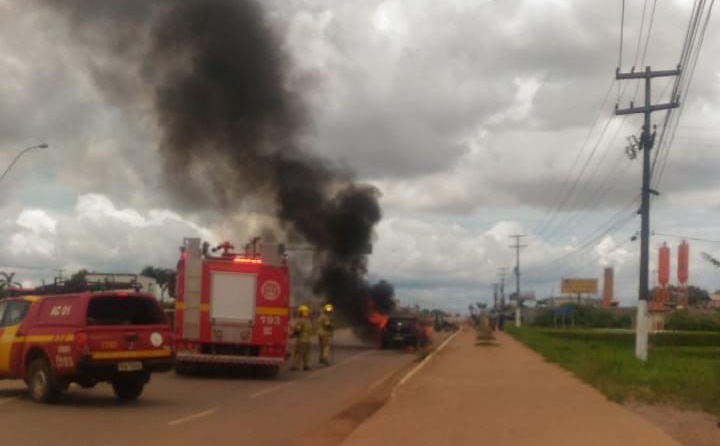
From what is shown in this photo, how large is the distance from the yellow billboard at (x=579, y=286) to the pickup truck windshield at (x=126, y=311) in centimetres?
11988

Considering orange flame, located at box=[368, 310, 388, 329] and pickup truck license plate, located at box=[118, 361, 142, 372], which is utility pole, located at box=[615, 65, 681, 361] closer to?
Result: orange flame, located at box=[368, 310, 388, 329]

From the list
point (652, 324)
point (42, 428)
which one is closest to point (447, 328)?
point (652, 324)

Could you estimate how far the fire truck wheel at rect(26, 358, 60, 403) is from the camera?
52.6 feet

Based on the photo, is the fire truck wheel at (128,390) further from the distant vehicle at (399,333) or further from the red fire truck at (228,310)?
the distant vehicle at (399,333)

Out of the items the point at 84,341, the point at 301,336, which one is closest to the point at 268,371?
the point at 301,336

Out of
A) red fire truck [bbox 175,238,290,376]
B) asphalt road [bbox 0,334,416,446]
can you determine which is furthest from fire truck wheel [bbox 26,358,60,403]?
red fire truck [bbox 175,238,290,376]

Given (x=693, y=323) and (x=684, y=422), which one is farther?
(x=693, y=323)

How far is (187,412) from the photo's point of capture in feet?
51.5

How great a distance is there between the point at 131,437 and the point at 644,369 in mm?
17949

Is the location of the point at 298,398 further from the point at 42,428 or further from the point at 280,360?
the point at 42,428

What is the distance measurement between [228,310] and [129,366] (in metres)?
6.87

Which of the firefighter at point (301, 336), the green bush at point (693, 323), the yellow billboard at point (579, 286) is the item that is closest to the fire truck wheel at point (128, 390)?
the firefighter at point (301, 336)

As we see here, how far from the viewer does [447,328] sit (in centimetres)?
9119

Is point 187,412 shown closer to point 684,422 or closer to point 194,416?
point 194,416
